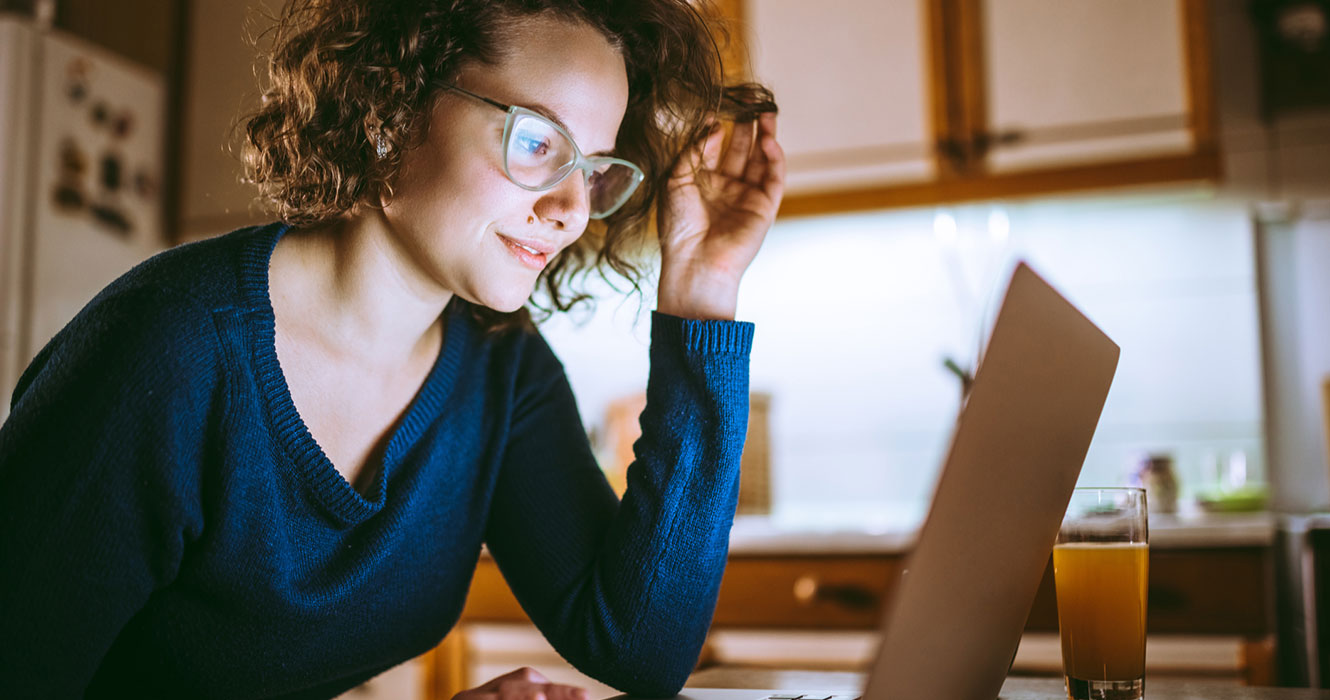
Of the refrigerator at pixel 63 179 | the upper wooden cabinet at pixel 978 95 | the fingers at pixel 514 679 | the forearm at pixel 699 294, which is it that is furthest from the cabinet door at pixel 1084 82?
the refrigerator at pixel 63 179

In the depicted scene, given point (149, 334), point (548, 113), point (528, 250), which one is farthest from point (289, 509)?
point (548, 113)

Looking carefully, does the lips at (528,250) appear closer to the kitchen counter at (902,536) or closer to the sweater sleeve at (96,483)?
the sweater sleeve at (96,483)

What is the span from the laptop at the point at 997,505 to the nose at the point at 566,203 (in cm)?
45

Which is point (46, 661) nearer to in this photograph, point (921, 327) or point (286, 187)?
point (286, 187)

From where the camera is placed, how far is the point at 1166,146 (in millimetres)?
2164

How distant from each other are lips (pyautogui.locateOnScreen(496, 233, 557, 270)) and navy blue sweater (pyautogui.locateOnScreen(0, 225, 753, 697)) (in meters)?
0.12

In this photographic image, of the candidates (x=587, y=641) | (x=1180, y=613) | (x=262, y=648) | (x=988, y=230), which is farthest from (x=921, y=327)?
(x=262, y=648)

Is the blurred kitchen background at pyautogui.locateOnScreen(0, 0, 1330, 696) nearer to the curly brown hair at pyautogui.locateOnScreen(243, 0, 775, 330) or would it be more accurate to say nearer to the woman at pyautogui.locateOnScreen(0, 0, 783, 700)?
the curly brown hair at pyautogui.locateOnScreen(243, 0, 775, 330)

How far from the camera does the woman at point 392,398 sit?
0.74 m

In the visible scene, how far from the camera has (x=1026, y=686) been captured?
2.72 ft

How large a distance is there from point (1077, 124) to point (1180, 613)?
103cm

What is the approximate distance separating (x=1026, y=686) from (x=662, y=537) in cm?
32

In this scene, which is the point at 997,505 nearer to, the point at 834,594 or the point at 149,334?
the point at 149,334

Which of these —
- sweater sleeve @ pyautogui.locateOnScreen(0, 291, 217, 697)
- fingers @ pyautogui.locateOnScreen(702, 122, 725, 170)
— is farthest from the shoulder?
fingers @ pyautogui.locateOnScreen(702, 122, 725, 170)
